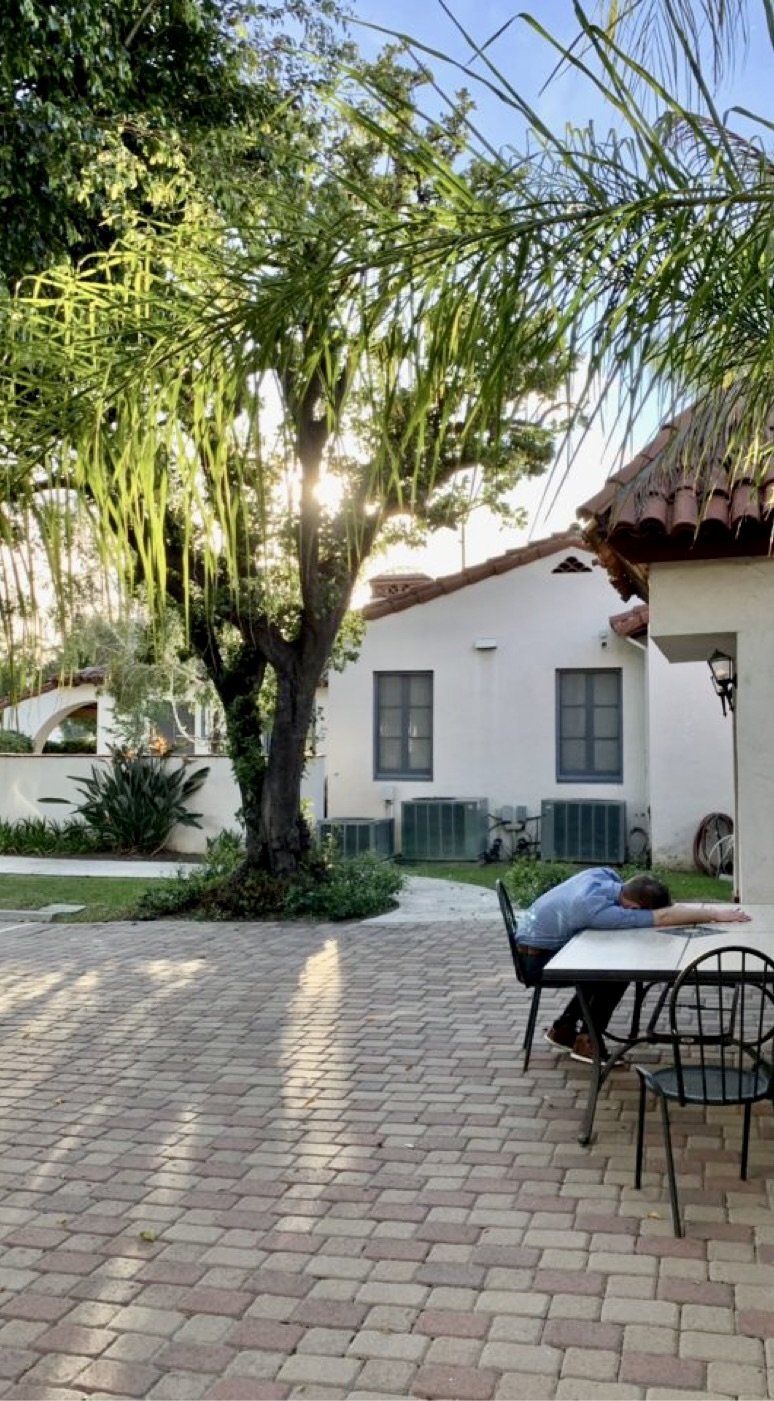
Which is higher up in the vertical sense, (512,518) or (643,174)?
(512,518)

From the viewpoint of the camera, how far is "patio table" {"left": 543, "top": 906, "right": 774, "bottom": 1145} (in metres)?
5.03

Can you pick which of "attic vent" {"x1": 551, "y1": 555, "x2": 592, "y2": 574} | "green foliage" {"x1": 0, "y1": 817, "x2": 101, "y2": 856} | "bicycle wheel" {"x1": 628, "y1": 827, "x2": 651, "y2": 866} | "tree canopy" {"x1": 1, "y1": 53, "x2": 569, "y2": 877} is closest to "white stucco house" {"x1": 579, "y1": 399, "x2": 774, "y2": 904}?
"tree canopy" {"x1": 1, "y1": 53, "x2": 569, "y2": 877}

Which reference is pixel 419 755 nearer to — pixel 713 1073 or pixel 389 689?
pixel 389 689

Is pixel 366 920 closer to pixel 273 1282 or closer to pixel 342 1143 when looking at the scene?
pixel 342 1143

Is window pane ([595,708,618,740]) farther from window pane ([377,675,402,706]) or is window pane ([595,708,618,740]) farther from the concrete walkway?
the concrete walkway

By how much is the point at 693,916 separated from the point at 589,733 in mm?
12261

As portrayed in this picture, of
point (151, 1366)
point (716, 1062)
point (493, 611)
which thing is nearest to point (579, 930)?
point (716, 1062)

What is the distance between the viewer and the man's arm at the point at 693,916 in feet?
20.2

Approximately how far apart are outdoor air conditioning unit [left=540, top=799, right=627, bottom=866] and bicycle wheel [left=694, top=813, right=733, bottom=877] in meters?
1.35

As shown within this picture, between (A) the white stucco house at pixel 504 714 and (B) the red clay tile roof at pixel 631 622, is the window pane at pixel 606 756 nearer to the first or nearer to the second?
(A) the white stucco house at pixel 504 714

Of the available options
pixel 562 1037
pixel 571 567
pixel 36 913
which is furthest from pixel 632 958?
pixel 571 567

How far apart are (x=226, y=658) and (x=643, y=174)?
11.4 metres

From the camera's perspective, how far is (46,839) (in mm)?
19016

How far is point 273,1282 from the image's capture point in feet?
13.1
